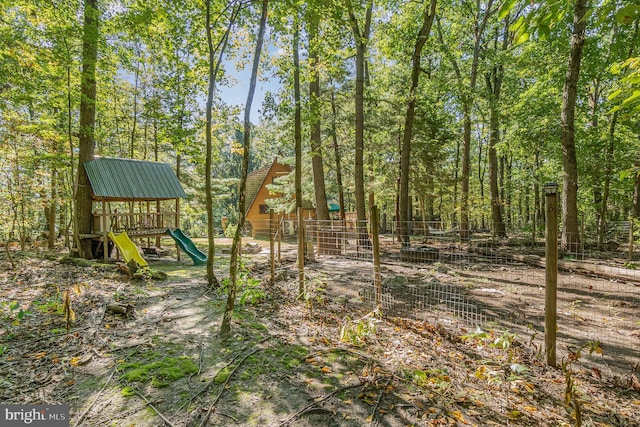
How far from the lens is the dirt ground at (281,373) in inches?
96.8

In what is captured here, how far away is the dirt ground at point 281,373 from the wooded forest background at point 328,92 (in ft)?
6.86

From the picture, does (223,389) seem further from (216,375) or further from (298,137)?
(298,137)

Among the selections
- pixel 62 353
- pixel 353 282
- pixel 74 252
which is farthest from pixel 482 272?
pixel 74 252

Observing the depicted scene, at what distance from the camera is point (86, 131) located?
30.3 feet

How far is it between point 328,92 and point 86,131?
9.49 m

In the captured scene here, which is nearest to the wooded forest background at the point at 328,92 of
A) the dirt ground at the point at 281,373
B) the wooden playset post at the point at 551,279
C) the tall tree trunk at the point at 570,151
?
the tall tree trunk at the point at 570,151

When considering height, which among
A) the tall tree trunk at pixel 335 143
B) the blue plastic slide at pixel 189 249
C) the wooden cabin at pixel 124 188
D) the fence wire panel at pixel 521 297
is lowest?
the fence wire panel at pixel 521 297

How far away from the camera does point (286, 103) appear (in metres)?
8.17

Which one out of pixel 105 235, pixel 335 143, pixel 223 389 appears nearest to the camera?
pixel 223 389

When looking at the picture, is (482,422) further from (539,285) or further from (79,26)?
(79,26)

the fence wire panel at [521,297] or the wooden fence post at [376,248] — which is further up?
the wooden fence post at [376,248]

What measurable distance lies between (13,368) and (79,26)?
28.0 ft

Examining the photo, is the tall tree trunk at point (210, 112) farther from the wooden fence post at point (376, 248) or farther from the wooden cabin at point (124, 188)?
the wooden cabin at point (124, 188)

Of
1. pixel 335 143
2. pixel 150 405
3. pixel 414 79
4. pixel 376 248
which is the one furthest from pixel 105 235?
pixel 414 79
